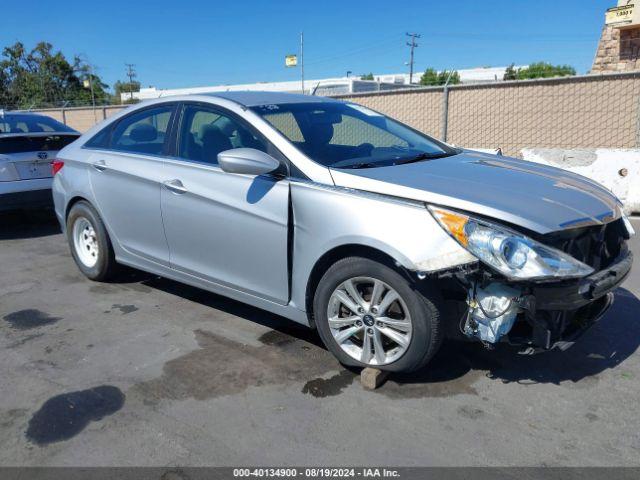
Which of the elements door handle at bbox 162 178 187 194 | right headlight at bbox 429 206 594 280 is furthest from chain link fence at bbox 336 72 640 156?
door handle at bbox 162 178 187 194

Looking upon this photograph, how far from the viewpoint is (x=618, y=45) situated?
1930 centimetres

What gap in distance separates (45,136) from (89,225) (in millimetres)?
3082

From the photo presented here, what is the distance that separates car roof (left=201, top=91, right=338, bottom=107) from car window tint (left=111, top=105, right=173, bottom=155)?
1.52ft

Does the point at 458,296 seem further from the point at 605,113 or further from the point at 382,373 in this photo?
the point at 605,113

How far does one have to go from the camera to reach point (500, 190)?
10.8ft

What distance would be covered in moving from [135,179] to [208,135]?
0.80 metres

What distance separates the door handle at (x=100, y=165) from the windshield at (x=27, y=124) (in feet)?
11.1

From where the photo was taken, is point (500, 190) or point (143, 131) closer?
point (500, 190)

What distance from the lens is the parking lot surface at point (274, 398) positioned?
2785 millimetres

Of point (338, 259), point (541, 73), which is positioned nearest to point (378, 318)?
point (338, 259)

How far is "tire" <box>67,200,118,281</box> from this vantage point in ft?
17.0

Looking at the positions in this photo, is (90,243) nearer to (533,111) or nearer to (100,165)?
(100,165)

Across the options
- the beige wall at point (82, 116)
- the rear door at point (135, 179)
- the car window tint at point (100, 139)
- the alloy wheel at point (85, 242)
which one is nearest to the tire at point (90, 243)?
the alloy wheel at point (85, 242)

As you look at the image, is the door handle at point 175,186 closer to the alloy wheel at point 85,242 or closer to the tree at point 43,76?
the alloy wheel at point 85,242
